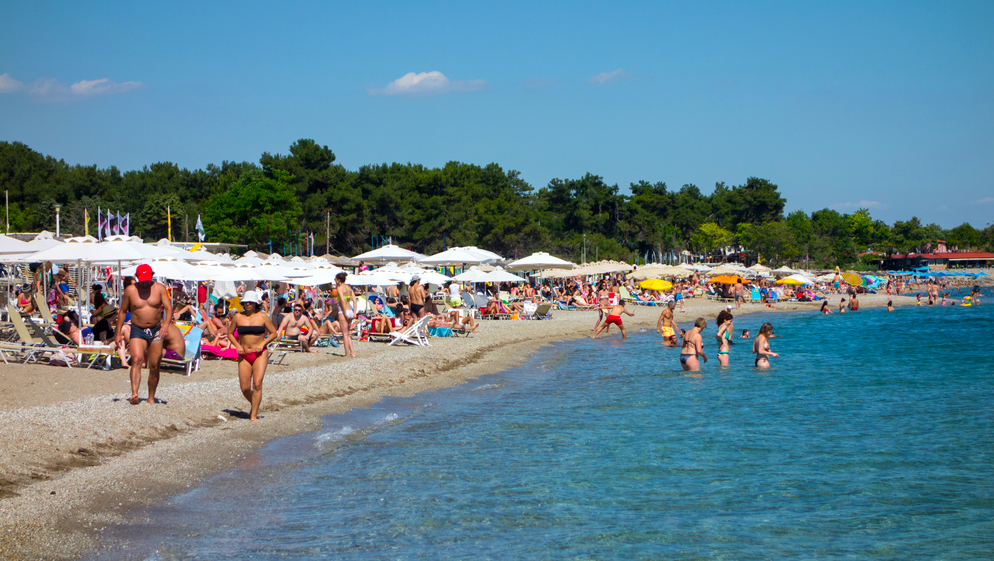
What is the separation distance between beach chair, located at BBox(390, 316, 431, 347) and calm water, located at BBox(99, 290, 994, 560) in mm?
3394

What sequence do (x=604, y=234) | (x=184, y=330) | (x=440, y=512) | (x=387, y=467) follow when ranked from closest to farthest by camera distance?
(x=440, y=512) → (x=387, y=467) → (x=184, y=330) → (x=604, y=234)

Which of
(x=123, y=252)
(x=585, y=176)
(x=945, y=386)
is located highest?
(x=585, y=176)

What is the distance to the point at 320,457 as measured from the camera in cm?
690

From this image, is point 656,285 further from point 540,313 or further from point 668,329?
point 668,329

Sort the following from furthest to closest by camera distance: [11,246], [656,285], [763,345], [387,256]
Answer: [656,285] → [387,256] → [763,345] → [11,246]

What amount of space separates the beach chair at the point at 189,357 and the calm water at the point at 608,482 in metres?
2.58

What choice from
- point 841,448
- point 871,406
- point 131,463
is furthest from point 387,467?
point 871,406

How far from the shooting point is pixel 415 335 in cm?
1509

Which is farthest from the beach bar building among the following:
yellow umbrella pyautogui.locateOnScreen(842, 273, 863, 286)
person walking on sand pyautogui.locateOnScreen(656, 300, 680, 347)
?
person walking on sand pyautogui.locateOnScreen(656, 300, 680, 347)

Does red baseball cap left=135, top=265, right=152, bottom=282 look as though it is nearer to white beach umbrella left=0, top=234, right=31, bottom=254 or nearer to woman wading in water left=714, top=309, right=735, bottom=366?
white beach umbrella left=0, top=234, right=31, bottom=254

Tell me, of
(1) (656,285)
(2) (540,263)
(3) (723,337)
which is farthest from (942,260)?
(3) (723,337)

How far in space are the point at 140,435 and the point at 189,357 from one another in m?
3.16

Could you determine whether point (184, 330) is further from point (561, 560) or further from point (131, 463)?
point (561, 560)

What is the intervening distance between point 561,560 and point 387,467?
2.37 meters
